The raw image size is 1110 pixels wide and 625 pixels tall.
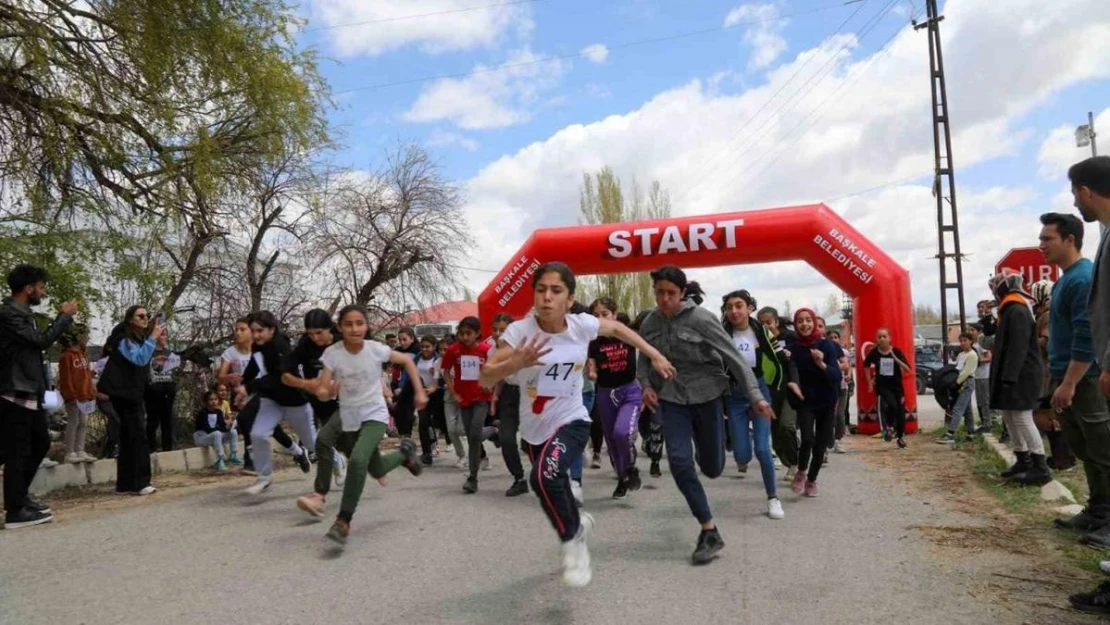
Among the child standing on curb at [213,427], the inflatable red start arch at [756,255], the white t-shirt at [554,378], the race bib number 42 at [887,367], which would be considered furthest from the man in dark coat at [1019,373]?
the child standing on curb at [213,427]

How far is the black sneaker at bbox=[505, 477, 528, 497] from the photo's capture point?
26.0ft

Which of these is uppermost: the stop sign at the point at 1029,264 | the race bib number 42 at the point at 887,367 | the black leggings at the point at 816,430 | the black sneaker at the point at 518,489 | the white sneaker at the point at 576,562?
the stop sign at the point at 1029,264

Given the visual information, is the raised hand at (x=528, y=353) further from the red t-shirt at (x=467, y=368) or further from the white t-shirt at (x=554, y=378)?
the red t-shirt at (x=467, y=368)

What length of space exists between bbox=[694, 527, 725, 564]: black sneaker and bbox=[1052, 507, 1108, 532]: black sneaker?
2.41 m

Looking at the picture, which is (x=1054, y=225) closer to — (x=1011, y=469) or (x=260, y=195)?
(x=1011, y=469)

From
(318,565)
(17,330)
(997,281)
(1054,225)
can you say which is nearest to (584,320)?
(318,565)

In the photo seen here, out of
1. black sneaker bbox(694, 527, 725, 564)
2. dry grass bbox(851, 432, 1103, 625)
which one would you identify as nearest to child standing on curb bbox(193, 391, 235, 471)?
black sneaker bbox(694, 527, 725, 564)

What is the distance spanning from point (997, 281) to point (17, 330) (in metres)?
8.22

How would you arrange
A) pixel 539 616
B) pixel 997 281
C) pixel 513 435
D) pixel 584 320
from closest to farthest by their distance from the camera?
pixel 539 616 → pixel 584 320 → pixel 997 281 → pixel 513 435

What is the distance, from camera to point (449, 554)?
5469 mm

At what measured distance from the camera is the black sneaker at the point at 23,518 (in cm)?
678

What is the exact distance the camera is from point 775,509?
6496 millimetres

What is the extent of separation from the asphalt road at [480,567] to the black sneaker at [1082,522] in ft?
3.08

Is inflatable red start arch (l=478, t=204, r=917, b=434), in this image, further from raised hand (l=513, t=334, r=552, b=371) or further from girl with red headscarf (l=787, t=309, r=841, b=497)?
raised hand (l=513, t=334, r=552, b=371)
